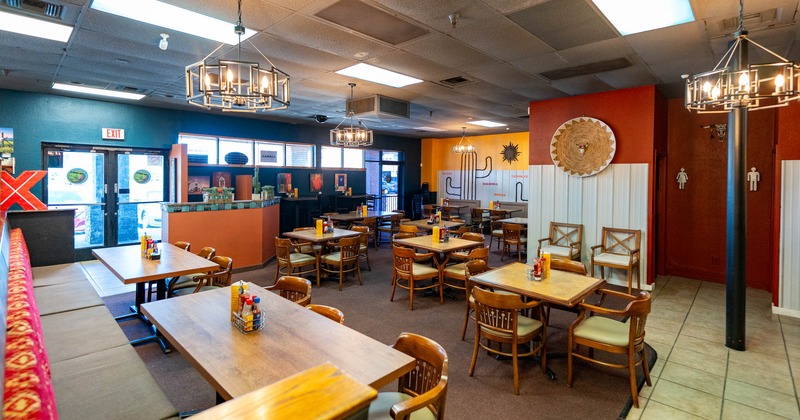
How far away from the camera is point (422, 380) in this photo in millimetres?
1973

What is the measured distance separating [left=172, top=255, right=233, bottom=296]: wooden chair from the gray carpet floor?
591 mm

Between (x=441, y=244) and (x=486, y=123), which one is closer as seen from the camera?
(x=441, y=244)

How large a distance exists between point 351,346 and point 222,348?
2.07 feet

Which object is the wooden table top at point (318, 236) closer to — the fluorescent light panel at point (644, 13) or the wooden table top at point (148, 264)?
the wooden table top at point (148, 264)

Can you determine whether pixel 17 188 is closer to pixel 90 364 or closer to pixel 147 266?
pixel 147 266

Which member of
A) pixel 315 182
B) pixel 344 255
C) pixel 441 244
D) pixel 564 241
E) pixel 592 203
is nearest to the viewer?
pixel 441 244

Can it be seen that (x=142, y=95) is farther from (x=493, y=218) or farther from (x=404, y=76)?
(x=493, y=218)

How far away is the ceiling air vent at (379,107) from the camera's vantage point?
6.18m

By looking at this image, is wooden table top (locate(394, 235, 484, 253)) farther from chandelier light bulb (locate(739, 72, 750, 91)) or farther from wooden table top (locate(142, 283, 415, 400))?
chandelier light bulb (locate(739, 72, 750, 91))

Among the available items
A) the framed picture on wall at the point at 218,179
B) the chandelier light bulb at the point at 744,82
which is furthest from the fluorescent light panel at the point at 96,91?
the chandelier light bulb at the point at 744,82

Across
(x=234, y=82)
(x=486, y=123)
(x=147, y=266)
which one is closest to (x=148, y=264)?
(x=147, y=266)

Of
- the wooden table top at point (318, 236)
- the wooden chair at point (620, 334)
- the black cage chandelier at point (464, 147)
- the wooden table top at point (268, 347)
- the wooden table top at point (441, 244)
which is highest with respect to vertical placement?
the black cage chandelier at point (464, 147)

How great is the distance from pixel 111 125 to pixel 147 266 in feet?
16.3

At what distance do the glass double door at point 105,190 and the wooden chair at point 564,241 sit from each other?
7.46m
